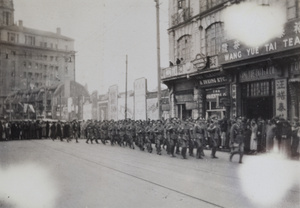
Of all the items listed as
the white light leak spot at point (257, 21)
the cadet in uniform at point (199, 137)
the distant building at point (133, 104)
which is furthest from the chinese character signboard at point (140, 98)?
the cadet in uniform at point (199, 137)

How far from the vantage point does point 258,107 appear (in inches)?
692

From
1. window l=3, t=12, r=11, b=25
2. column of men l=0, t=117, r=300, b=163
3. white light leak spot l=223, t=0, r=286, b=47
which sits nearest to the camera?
window l=3, t=12, r=11, b=25

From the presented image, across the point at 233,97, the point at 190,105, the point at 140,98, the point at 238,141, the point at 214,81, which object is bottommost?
the point at 238,141

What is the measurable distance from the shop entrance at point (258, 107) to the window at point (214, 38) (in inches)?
181

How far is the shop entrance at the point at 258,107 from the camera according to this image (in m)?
16.8

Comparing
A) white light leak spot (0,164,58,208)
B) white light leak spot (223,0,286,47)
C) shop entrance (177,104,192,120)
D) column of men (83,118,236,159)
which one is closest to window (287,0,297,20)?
white light leak spot (223,0,286,47)

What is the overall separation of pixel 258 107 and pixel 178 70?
7634 mm

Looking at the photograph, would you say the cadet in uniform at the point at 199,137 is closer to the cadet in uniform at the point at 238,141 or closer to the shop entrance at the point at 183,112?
the cadet in uniform at the point at 238,141

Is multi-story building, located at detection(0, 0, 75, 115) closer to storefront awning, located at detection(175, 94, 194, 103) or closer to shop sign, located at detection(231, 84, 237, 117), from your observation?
shop sign, located at detection(231, 84, 237, 117)

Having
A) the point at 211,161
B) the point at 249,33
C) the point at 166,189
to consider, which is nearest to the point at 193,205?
the point at 166,189

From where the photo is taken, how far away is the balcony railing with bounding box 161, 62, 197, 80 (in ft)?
73.5

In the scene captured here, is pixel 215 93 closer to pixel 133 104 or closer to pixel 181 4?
pixel 181 4

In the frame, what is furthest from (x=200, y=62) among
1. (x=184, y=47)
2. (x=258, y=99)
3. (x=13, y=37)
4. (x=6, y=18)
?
(x=6, y=18)

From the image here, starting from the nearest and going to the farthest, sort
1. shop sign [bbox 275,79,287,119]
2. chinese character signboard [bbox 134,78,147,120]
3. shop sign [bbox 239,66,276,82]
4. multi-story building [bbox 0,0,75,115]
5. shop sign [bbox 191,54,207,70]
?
multi-story building [bbox 0,0,75,115] → shop sign [bbox 275,79,287,119] → shop sign [bbox 239,66,276,82] → shop sign [bbox 191,54,207,70] → chinese character signboard [bbox 134,78,147,120]
